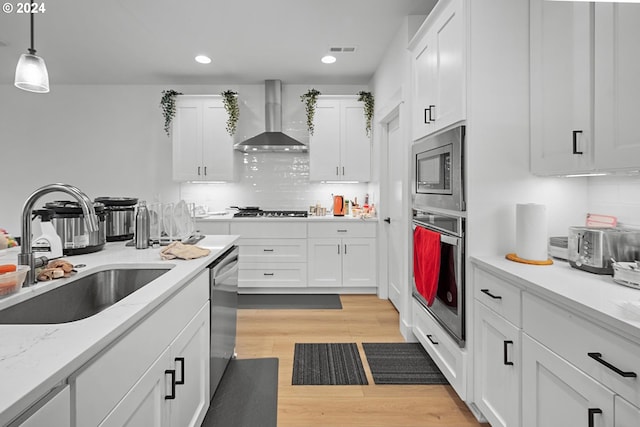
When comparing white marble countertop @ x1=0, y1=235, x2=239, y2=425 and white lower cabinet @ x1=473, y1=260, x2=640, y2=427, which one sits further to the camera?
white lower cabinet @ x1=473, y1=260, x2=640, y2=427

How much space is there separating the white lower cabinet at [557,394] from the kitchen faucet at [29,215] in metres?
1.69

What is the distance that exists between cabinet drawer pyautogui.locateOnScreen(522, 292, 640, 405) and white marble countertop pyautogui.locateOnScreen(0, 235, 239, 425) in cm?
138

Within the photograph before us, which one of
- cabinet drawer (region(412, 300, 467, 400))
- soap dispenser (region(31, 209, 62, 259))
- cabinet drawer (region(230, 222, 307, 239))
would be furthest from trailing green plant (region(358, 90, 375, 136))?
soap dispenser (region(31, 209, 62, 259))

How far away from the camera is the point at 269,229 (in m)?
4.38

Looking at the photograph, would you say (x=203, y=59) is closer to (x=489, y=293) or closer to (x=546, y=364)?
(x=489, y=293)

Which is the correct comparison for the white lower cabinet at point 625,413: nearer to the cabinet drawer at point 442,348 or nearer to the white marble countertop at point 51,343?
the cabinet drawer at point 442,348

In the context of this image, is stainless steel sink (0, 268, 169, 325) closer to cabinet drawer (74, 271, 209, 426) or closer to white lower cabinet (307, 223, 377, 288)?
cabinet drawer (74, 271, 209, 426)

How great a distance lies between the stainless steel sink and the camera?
47.1 inches

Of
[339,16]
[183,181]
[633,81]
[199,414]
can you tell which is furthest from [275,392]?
[183,181]

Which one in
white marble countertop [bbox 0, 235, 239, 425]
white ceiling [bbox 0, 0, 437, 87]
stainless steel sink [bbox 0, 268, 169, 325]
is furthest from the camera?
white ceiling [bbox 0, 0, 437, 87]

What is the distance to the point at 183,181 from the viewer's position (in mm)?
4828

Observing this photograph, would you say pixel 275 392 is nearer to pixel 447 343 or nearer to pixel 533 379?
pixel 447 343

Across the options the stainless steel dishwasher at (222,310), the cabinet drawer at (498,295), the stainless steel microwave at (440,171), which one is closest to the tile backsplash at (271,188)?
the stainless steel microwave at (440,171)

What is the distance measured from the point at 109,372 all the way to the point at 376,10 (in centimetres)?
316
